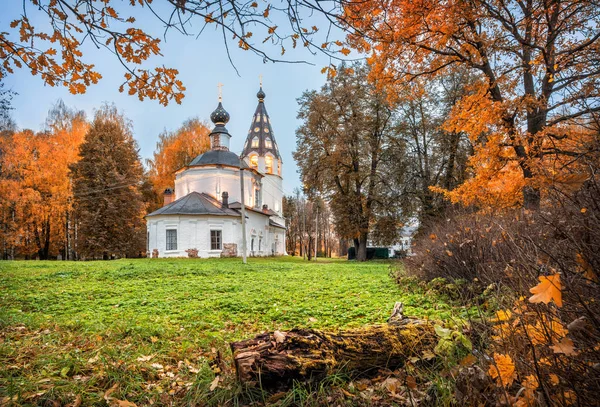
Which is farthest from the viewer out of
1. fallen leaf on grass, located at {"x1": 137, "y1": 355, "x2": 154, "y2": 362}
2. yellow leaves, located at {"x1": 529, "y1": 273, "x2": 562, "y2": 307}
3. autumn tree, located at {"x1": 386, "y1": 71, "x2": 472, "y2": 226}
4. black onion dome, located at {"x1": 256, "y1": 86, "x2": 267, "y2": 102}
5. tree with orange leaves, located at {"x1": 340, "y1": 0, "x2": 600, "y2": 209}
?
black onion dome, located at {"x1": 256, "y1": 86, "x2": 267, "y2": 102}

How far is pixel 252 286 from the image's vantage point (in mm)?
9125

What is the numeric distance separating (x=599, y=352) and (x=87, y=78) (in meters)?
4.74

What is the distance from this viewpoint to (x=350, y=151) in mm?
24406

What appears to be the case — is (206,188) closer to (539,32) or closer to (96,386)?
(539,32)

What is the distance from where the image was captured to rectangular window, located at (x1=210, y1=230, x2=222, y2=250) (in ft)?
96.9

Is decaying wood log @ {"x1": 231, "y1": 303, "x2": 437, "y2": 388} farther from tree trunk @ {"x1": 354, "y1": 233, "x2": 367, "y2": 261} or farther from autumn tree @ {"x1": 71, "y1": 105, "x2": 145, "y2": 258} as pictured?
autumn tree @ {"x1": 71, "y1": 105, "x2": 145, "y2": 258}

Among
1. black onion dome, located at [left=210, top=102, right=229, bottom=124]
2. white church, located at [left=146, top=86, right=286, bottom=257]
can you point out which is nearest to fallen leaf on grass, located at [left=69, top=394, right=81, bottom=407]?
white church, located at [left=146, top=86, right=286, bottom=257]

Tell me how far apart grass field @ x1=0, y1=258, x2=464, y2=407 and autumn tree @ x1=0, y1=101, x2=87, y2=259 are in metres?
22.9

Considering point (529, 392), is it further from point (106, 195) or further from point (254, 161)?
point (254, 161)

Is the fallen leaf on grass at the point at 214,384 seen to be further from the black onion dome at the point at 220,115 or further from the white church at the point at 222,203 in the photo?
the black onion dome at the point at 220,115

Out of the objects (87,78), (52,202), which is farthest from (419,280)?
(52,202)

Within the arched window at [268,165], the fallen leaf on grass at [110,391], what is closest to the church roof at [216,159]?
the arched window at [268,165]

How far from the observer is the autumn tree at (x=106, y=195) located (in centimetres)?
2928

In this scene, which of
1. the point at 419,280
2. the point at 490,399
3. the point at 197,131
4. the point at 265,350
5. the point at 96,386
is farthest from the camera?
the point at 197,131
